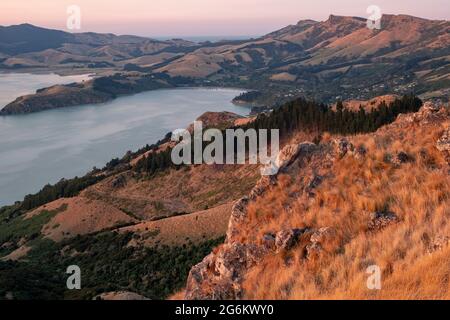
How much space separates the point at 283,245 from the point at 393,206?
3145mm

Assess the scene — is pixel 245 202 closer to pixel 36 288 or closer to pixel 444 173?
pixel 444 173

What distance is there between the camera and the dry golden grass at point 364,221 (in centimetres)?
898

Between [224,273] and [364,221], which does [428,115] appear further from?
[224,273]

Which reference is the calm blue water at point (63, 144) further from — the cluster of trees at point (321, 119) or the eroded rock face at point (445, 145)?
the eroded rock face at point (445, 145)

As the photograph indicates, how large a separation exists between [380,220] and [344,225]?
0.90 m

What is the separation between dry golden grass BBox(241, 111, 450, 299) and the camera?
8.98 m

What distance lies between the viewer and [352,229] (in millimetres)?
11859
